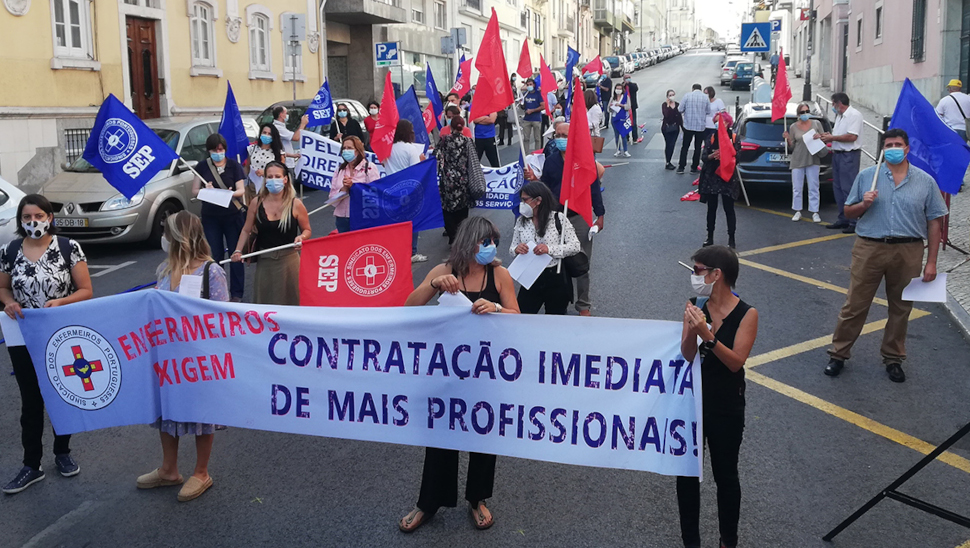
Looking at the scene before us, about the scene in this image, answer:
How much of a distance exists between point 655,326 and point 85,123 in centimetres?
1724

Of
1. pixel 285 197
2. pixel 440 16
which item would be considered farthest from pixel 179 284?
pixel 440 16

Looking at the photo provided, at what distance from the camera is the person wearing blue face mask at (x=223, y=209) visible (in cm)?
891

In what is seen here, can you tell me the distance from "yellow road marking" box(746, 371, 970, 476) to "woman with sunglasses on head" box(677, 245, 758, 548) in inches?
80.5

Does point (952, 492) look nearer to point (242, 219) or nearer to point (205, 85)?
point (242, 219)

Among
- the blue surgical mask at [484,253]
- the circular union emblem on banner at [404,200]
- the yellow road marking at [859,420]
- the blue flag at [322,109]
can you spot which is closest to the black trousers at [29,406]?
the blue surgical mask at [484,253]

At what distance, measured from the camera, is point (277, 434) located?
19.2ft

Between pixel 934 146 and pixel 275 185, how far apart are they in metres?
5.42

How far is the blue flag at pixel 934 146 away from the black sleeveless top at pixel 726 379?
439cm

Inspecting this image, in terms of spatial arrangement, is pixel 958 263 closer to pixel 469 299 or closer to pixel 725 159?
pixel 725 159

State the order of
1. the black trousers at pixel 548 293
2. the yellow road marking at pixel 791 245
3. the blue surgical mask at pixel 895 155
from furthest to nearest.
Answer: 1. the yellow road marking at pixel 791 245
2. the black trousers at pixel 548 293
3. the blue surgical mask at pixel 895 155

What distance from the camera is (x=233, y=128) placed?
11.4 meters

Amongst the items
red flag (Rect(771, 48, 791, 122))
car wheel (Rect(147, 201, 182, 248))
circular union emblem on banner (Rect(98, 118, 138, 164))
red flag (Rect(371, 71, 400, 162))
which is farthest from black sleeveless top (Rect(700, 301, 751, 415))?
red flag (Rect(771, 48, 791, 122))

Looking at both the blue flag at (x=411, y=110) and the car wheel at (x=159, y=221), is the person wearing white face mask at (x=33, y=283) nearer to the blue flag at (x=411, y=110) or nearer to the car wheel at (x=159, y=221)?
the car wheel at (x=159, y=221)

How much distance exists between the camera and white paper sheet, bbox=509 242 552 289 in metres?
6.43
